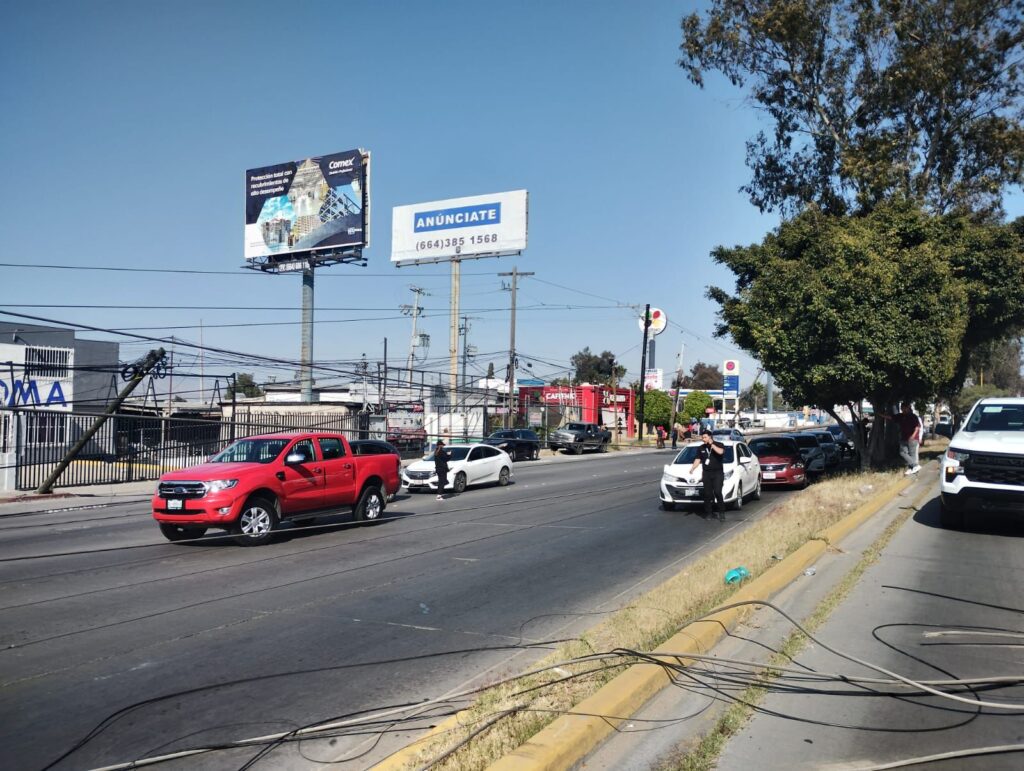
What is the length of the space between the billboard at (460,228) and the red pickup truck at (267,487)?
3415cm

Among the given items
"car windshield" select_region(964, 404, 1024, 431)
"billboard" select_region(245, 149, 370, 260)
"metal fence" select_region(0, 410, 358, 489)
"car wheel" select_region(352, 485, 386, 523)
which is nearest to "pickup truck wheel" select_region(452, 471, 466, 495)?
"metal fence" select_region(0, 410, 358, 489)

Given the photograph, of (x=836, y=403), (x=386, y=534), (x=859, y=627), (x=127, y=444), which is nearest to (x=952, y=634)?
(x=859, y=627)

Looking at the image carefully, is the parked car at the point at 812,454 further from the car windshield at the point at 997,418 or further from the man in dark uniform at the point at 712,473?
the car windshield at the point at 997,418

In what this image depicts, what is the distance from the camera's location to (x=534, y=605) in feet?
30.0

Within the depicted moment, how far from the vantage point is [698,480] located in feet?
56.9

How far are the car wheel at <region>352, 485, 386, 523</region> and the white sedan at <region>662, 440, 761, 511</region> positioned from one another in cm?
601

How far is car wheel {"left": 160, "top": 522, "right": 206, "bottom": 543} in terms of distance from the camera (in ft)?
43.7

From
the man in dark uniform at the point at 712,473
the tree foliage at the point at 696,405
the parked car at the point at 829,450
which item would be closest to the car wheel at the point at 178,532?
the man in dark uniform at the point at 712,473

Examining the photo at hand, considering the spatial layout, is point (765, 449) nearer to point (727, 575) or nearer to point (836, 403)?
point (836, 403)

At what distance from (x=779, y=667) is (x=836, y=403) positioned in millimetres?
21551

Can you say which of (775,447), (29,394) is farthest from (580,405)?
(775,447)

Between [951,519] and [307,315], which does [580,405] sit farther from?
[951,519]

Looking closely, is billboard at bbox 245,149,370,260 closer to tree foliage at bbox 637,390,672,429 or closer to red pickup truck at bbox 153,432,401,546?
red pickup truck at bbox 153,432,401,546

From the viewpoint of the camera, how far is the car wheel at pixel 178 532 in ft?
43.7
